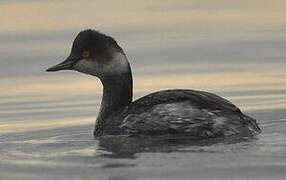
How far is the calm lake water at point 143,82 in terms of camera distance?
12273 mm

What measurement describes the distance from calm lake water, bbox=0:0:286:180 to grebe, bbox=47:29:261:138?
0.19m

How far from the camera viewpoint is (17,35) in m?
21.1

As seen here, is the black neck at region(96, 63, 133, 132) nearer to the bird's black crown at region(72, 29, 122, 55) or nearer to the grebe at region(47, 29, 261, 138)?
the grebe at region(47, 29, 261, 138)

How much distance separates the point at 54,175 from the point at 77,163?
0.52 m

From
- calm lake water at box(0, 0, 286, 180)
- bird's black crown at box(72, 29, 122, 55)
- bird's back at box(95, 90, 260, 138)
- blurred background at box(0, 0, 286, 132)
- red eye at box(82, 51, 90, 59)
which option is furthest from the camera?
blurred background at box(0, 0, 286, 132)

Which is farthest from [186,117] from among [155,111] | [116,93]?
[116,93]

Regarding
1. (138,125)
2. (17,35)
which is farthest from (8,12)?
(138,125)

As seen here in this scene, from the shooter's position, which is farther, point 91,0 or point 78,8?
point 91,0

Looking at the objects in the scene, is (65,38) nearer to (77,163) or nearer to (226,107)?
(226,107)

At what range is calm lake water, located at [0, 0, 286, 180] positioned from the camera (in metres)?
12.3

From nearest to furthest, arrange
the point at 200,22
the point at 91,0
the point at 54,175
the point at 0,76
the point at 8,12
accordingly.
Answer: the point at 54,175, the point at 0,76, the point at 200,22, the point at 8,12, the point at 91,0

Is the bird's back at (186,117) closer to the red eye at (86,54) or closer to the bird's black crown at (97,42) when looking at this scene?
the bird's black crown at (97,42)

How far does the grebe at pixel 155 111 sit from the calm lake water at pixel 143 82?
191 mm

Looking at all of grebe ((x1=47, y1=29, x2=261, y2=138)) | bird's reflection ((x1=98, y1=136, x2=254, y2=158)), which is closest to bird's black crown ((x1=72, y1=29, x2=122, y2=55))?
grebe ((x1=47, y1=29, x2=261, y2=138))
